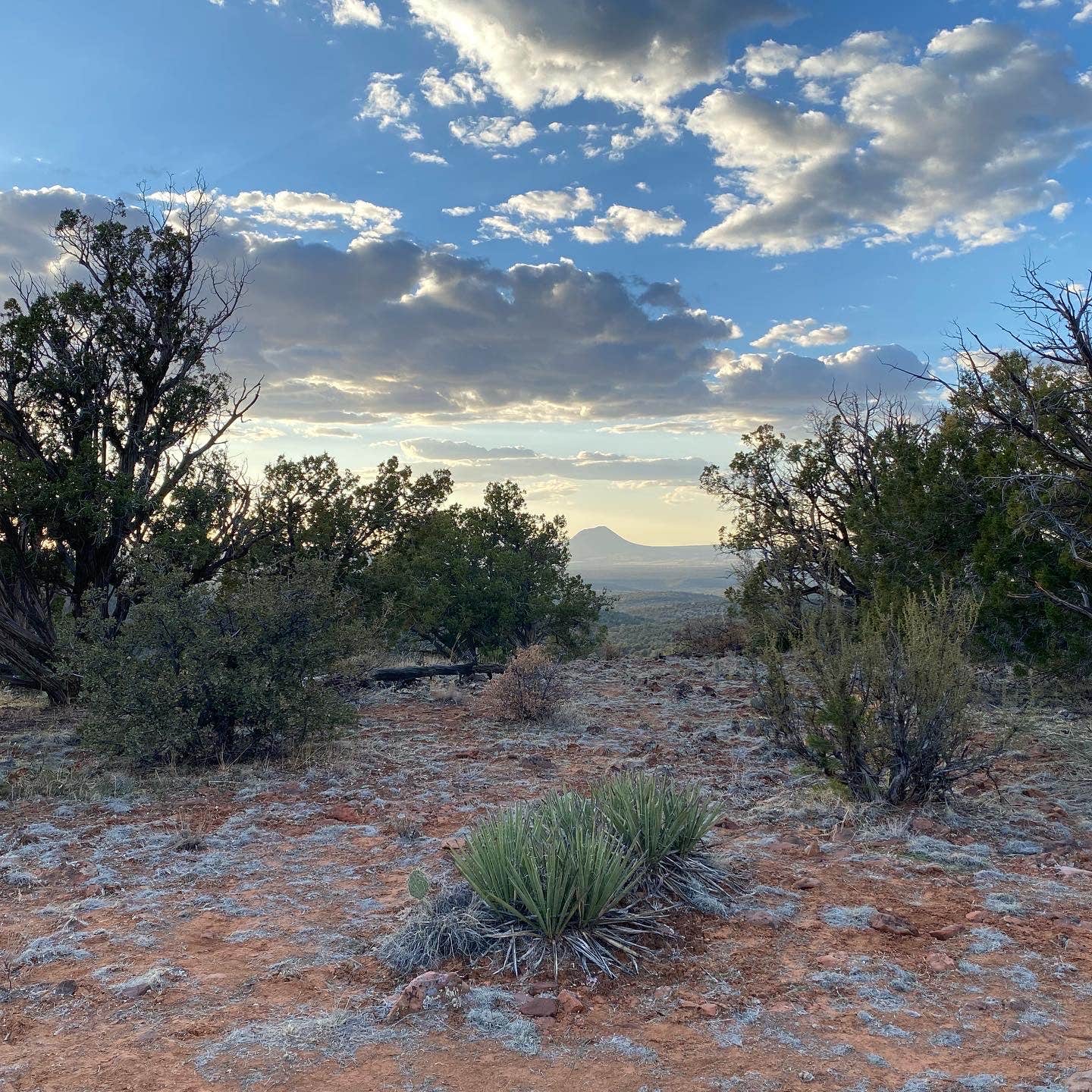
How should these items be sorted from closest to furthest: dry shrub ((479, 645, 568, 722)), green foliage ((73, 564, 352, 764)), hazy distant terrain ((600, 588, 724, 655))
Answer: green foliage ((73, 564, 352, 764)) < dry shrub ((479, 645, 568, 722)) < hazy distant terrain ((600, 588, 724, 655))

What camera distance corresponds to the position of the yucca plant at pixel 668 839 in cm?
517

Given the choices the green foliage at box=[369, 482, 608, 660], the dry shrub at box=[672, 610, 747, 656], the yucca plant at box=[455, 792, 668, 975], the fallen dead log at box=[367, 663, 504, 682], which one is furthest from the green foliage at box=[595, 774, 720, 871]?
the dry shrub at box=[672, 610, 747, 656]

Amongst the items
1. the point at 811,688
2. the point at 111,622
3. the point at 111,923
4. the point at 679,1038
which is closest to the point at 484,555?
the point at 811,688

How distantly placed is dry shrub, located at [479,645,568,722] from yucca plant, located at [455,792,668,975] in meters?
6.81

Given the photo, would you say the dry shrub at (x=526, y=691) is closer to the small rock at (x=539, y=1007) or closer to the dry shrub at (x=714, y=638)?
the small rock at (x=539, y=1007)

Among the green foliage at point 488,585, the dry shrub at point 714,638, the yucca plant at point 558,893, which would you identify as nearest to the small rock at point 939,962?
the yucca plant at point 558,893

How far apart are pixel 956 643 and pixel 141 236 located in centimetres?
1277

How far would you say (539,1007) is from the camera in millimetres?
3936

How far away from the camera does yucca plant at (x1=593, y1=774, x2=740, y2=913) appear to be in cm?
517

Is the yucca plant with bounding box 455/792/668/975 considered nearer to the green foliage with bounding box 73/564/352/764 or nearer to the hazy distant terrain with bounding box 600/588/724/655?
the green foliage with bounding box 73/564/352/764

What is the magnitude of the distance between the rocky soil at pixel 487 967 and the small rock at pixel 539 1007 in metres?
0.01

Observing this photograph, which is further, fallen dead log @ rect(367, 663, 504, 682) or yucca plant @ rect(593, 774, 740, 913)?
fallen dead log @ rect(367, 663, 504, 682)

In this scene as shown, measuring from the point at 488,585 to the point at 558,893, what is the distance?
13.8 metres

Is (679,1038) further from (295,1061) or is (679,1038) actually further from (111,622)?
(111,622)
